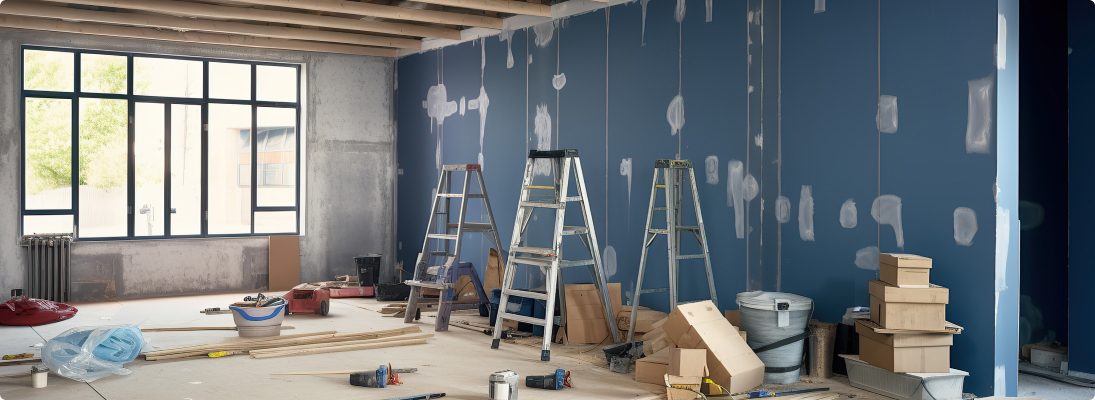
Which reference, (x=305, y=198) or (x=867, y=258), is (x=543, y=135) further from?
(x=305, y=198)

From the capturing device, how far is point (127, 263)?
9203 mm

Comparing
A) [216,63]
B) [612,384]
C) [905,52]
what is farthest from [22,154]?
[905,52]

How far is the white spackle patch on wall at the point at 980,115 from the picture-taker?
15.5 ft

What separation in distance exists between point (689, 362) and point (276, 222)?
692 centimetres

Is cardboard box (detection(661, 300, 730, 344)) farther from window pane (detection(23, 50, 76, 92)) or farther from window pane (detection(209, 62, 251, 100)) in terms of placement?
window pane (detection(23, 50, 76, 92))

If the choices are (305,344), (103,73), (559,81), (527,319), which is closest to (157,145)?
(103,73)

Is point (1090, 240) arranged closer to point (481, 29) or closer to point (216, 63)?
point (481, 29)

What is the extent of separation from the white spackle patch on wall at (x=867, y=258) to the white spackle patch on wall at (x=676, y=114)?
1.81 m

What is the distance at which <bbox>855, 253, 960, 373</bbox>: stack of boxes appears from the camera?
464 centimetres

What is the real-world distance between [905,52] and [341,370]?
4.11 meters

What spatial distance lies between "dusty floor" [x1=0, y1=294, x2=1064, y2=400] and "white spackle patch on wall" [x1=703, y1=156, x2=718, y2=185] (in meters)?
1.57

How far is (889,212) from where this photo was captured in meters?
5.19

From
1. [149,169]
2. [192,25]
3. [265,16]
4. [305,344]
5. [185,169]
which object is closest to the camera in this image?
[305,344]

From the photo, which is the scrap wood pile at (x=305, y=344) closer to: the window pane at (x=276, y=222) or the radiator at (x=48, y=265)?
the radiator at (x=48, y=265)
